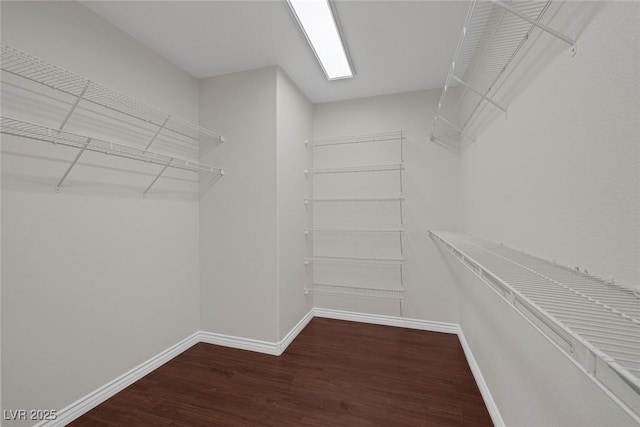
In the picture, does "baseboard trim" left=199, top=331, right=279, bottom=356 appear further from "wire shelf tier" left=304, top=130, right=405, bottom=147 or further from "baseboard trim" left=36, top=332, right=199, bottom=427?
"wire shelf tier" left=304, top=130, right=405, bottom=147

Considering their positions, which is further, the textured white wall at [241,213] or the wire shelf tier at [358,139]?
the wire shelf tier at [358,139]

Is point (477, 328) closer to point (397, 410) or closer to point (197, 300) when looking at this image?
point (397, 410)

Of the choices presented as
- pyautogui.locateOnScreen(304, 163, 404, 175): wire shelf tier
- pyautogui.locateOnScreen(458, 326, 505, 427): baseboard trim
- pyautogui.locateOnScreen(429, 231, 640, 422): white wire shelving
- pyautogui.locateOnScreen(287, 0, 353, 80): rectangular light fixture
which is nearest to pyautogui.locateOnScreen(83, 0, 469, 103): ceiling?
pyautogui.locateOnScreen(287, 0, 353, 80): rectangular light fixture

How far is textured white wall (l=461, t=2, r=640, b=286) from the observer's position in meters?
0.63

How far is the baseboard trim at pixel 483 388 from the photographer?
150cm

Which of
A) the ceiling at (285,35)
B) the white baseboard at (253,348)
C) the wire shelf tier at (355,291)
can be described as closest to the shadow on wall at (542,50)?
the ceiling at (285,35)

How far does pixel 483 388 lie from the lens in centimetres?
175

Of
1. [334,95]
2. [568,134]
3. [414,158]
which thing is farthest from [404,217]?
[568,134]

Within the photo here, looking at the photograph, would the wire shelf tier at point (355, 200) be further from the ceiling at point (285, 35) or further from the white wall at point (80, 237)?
the white wall at point (80, 237)

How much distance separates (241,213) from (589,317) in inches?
89.9

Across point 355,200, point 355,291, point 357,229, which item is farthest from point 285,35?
point 355,291

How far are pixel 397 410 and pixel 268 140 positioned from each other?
2.22 m

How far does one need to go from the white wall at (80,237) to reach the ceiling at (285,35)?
9.1 inches

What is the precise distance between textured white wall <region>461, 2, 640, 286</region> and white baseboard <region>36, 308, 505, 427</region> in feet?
4.00
